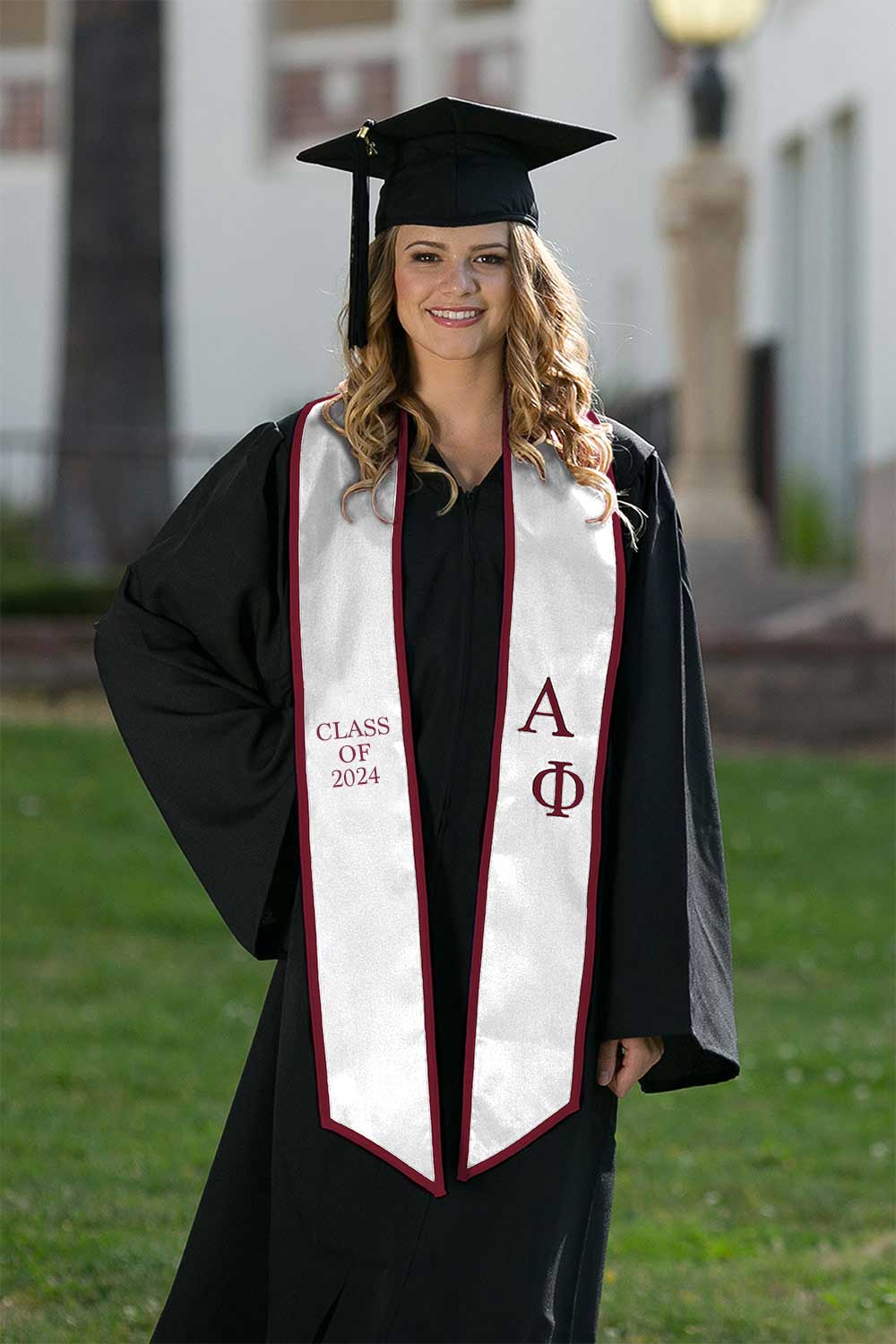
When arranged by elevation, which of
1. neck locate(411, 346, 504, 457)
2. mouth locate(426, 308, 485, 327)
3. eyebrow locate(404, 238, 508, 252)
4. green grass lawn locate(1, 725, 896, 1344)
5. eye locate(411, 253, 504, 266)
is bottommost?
green grass lawn locate(1, 725, 896, 1344)

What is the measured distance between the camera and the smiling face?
311 cm

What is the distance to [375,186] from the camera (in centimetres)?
1591

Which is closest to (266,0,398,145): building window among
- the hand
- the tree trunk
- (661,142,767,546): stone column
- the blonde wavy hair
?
the tree trunk

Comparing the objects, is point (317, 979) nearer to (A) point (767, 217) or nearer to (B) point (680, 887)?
(B) point (680, 887)

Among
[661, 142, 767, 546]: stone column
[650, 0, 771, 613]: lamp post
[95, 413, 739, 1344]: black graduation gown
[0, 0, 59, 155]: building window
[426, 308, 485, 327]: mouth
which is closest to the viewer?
[95, 413, 739, 1344]: black graduation gown

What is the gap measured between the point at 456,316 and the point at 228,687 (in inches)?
26.2

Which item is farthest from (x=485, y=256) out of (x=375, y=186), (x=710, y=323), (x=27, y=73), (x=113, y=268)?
(x=27, y=73)

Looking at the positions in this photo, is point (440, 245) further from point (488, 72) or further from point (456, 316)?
point (488, 72)

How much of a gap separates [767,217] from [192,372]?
821 centimetres

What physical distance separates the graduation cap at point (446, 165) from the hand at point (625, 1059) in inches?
45.2

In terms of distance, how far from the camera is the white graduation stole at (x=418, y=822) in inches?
119

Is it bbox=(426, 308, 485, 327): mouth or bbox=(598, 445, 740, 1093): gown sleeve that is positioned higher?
bbox=(426, 308, 485, 327): mouth

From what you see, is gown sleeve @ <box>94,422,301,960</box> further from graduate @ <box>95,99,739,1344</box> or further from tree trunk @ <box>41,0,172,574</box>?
tree trunk @ <box>41,0,172,574</box>

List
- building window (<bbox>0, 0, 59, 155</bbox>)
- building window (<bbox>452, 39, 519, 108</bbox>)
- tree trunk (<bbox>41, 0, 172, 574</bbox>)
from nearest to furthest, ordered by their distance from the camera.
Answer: tree trunk (<bbox>41, 0, 172, 574</bbox>), building window (<bbox>452, 39, 519, 108</bbox>), building window (<bbox>0, 0, 59, 155</bbox>)
